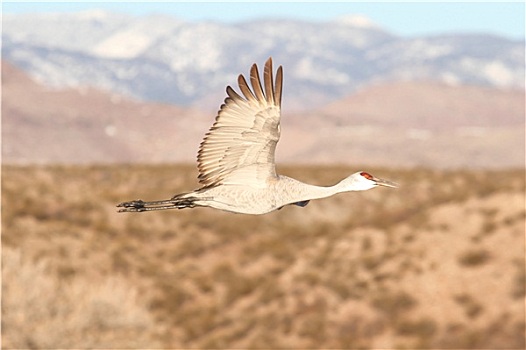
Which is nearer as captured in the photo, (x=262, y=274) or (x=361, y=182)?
(x=361, y=182)

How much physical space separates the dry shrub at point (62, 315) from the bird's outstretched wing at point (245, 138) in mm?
20159

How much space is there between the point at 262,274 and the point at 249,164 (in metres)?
36.2

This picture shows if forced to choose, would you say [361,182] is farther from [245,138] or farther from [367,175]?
[245,138]

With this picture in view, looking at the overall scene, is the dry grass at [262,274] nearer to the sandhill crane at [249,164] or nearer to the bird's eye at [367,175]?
the sandhill crane at [249,164]

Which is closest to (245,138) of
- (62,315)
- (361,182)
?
(361,182)

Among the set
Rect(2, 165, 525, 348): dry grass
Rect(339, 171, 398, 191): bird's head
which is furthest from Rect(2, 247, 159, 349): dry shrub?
Rect(339, 171, 398, 191): bird's head

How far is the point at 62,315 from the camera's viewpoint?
102 ft

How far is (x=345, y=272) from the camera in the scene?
142 ft

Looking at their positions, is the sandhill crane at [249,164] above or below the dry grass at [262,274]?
above

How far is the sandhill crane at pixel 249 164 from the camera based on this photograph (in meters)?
9.66

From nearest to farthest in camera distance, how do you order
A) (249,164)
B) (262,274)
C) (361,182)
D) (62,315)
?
1. (361,182)
2. (249,164)
3. (62,315)
4. (262,274)

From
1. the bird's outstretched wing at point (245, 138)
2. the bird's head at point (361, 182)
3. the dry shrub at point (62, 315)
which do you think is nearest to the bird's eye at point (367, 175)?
the bird's head at point (361, 182)

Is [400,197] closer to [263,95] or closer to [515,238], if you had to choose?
[515,238]

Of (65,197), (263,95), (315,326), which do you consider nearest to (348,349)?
(315,326)
